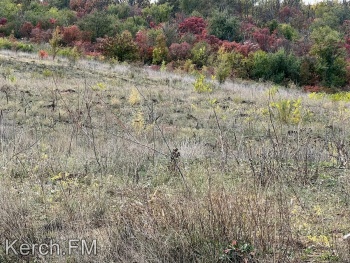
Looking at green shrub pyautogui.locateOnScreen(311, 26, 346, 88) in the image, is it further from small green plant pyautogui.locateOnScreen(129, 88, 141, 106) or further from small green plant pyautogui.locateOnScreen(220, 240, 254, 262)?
small green plant pyautogui.locateOnScreen(220, 240, 254, 262)

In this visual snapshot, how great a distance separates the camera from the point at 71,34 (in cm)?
3566

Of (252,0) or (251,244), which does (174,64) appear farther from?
(252,0)

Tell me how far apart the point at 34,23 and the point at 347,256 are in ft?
134

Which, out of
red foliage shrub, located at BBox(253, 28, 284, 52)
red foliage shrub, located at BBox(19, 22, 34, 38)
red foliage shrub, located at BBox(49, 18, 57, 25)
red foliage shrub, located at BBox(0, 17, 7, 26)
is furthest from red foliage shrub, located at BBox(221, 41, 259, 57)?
red foliage shrub, located at BBox(0, 17, 7, 26)

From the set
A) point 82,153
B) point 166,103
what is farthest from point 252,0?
point 82,153

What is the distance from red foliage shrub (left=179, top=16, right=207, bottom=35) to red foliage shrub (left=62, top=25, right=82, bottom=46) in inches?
480

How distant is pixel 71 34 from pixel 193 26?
1486 cm

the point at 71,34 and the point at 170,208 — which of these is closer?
the point at 170,208

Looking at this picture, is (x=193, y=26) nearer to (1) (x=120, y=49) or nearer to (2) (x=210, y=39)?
(2) (x=210, y=39)

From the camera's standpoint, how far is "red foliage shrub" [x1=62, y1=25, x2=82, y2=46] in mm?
35044

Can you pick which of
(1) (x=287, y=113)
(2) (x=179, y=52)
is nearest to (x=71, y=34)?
(2) (x=179, y=52)

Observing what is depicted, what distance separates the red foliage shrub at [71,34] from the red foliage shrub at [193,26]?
12.2 m

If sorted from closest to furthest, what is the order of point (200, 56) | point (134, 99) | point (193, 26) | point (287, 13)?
point (134, 99), point (200, 56), point (193, 26), point (287, 13)

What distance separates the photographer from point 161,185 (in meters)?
3.62
